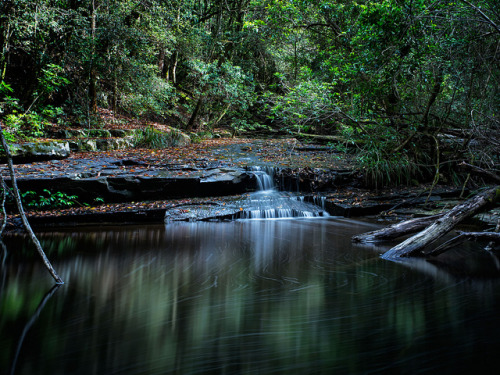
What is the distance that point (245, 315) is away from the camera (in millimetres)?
2447

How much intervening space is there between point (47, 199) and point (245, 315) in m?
7.11

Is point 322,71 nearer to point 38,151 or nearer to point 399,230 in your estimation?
point 399,230

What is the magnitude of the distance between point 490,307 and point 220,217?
589 centimetres

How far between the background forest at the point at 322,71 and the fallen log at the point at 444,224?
2.26 meters

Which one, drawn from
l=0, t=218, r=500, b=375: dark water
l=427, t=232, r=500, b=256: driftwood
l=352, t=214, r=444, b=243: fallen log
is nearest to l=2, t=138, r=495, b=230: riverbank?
l=352, t=214, r=444, b=243: fallen log

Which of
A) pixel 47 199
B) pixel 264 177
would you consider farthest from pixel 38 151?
pixel 264 177

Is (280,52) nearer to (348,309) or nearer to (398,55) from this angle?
(398,55)

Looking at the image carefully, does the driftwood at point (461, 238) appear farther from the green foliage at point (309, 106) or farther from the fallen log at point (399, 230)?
the green foliage at point (309, 106)

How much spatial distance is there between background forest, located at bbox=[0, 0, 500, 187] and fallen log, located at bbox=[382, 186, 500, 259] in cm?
226

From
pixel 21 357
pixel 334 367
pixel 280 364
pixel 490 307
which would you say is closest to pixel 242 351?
pixel 280 364

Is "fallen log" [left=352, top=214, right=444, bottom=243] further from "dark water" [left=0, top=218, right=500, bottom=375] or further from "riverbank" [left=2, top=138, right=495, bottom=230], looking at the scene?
"riverbank" [left=2, top=138, right=495, bottom=230]

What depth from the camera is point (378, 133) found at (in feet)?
29.2

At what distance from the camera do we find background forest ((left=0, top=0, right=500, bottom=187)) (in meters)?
6.38

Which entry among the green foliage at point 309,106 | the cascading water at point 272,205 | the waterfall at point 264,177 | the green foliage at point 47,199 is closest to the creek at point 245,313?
the green foliage at point 47,199
